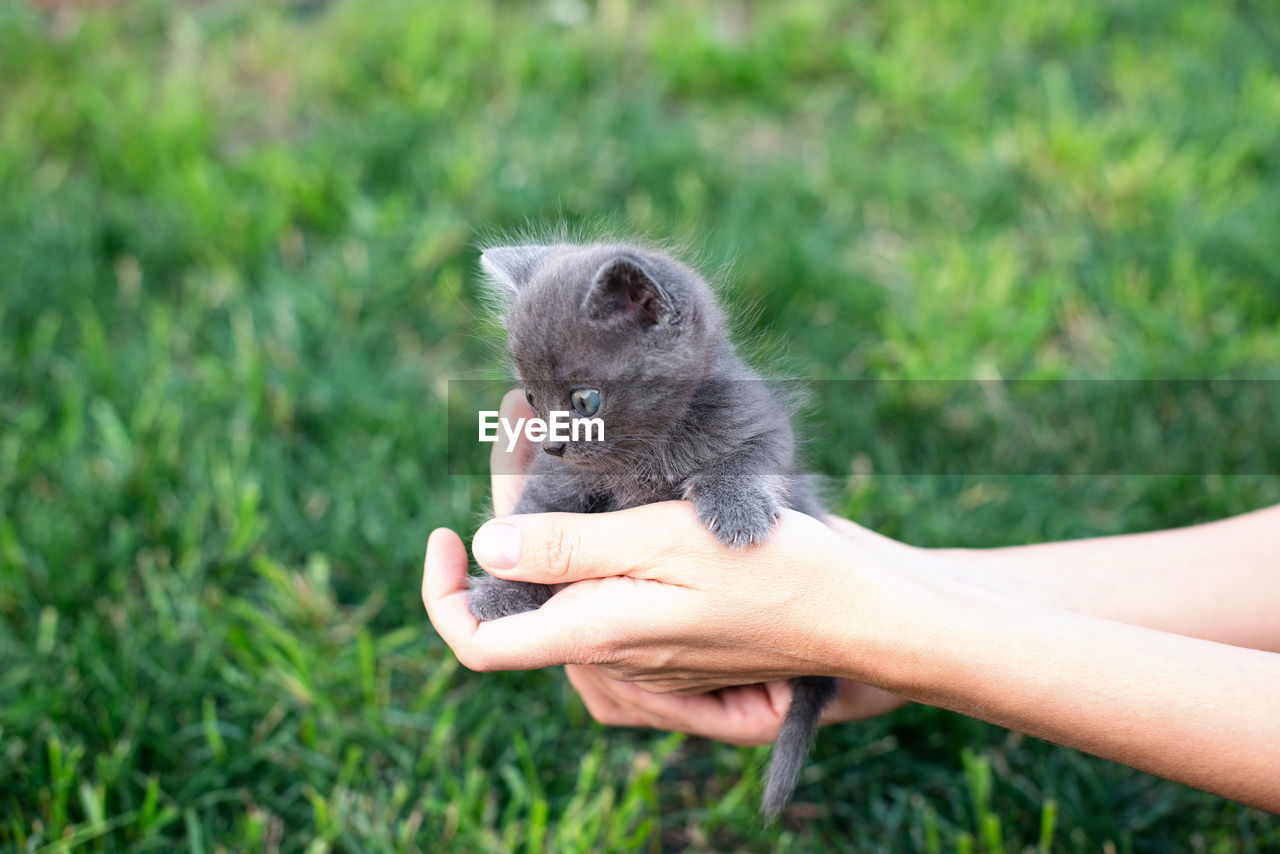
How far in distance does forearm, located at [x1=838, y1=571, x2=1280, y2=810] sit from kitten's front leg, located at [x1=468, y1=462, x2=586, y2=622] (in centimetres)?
78

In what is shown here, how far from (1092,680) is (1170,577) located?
2.43 ft

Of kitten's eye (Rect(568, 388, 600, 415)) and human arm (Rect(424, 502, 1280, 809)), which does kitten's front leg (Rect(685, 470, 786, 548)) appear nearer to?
human arm (Rect(424, 502, 1280, 809))

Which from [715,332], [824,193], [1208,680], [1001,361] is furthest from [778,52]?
[1208,680]

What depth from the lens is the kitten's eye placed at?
87.2 inches

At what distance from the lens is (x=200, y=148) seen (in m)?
5.34

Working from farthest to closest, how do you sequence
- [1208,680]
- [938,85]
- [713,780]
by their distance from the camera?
1. [938,85]
2. [713,780]
3. [1208,680]

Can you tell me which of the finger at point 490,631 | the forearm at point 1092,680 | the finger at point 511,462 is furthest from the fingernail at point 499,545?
the forearm at point 1092,680

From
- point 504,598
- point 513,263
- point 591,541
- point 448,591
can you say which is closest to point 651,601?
point 591,541

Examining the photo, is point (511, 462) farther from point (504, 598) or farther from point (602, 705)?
point (602, 705)

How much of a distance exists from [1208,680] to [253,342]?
370cm

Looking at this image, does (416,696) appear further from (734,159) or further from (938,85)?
(938,85)

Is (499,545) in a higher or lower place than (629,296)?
lower

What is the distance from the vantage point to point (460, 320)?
4.52m

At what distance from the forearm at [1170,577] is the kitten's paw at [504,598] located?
1192 mm
